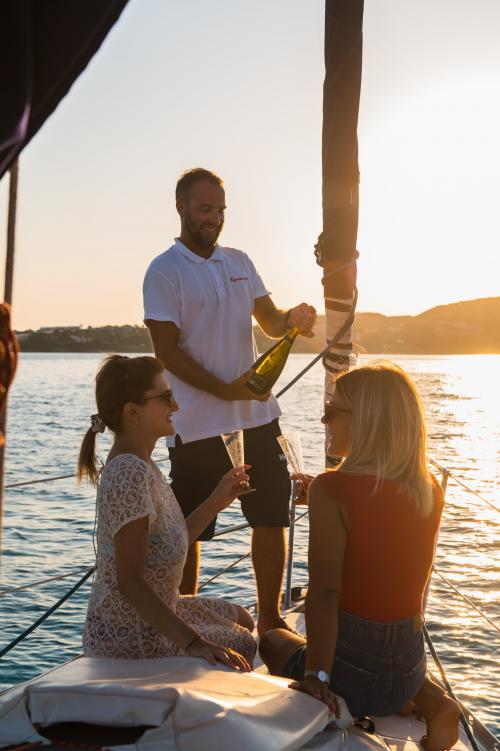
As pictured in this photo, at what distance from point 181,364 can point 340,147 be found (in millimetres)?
987

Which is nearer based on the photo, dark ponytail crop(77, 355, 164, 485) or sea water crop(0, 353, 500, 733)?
dark ponytail crop(77, 355, 164, 485)

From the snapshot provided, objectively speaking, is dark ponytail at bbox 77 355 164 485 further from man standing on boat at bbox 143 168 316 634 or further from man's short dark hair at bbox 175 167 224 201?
man's short dark hair at bbox 175 167 224 201

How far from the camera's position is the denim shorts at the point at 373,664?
2475mm

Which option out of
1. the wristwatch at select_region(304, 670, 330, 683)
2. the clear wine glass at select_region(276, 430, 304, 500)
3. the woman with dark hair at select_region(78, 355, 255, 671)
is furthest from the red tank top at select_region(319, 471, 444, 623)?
the clear wine glass at select_region(276, 430, 304, 500)

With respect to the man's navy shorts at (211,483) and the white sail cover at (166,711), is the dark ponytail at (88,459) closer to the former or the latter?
the white sail cover at (166,711)

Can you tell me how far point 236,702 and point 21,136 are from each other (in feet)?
4.03

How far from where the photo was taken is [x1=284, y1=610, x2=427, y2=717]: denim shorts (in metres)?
2.47

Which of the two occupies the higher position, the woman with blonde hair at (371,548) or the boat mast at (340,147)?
the boat mast at (340,147)

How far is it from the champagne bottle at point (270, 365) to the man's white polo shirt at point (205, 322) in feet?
0.31

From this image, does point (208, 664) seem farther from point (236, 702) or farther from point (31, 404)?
point (31, 404)

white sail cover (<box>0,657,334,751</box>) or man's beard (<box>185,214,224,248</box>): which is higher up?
man's beard (<box>185,214,224,248</box>)

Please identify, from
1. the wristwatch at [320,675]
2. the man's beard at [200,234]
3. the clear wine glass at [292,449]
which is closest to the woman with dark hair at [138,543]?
the wristwatch at [320,675]

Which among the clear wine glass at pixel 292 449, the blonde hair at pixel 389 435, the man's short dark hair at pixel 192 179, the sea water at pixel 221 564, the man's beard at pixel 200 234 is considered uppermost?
the man's short dark hair at pixel 192 179

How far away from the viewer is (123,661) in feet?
7.89
